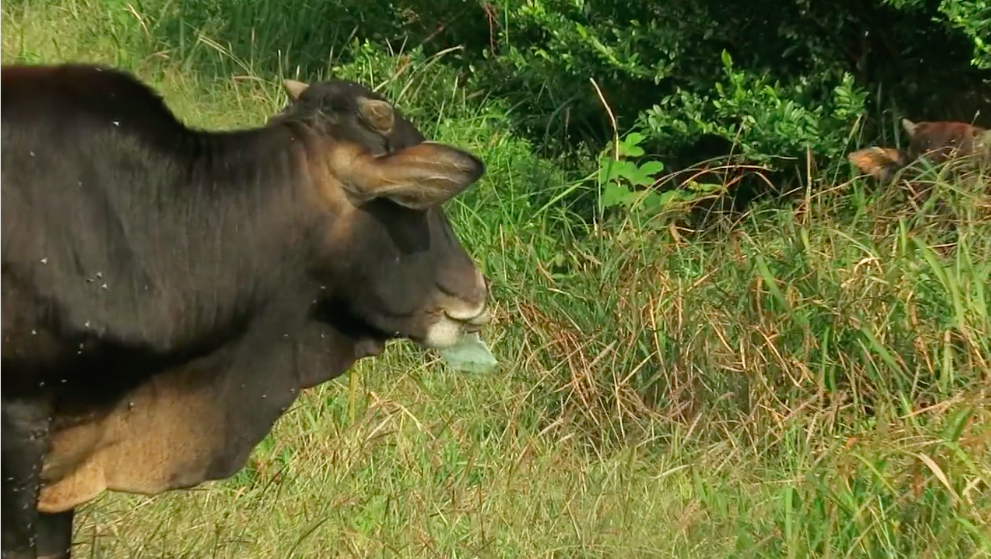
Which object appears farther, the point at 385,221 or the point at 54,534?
the point at 54,534

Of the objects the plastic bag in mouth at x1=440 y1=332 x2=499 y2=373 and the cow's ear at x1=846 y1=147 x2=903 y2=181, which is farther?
the cow's ear at x1=846 y1=147 x2=903 y2=181

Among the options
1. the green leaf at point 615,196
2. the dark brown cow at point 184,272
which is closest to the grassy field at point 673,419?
the green leaf at point 615,196

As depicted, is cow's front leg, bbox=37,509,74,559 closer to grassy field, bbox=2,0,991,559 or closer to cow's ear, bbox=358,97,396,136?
grassy field, bbox=2,0,991,559

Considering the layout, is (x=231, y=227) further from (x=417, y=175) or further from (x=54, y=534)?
(x=54, y=534)

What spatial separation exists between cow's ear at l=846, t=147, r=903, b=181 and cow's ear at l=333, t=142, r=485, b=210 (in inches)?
115

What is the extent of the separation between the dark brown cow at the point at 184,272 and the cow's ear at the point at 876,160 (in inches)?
110

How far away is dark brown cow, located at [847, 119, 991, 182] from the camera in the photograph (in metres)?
5.57

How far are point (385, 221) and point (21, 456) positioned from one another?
89 centimetres

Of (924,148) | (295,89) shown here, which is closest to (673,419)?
(924,148)

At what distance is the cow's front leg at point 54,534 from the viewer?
3391mm

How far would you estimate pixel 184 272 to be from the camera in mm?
3066

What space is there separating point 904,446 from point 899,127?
2.40 m

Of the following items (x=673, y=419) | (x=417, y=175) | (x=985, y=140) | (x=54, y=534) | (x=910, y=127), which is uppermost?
(x=417, y=175)

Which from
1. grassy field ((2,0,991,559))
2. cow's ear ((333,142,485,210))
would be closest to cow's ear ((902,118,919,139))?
grassy field ((2,0,991,559))
